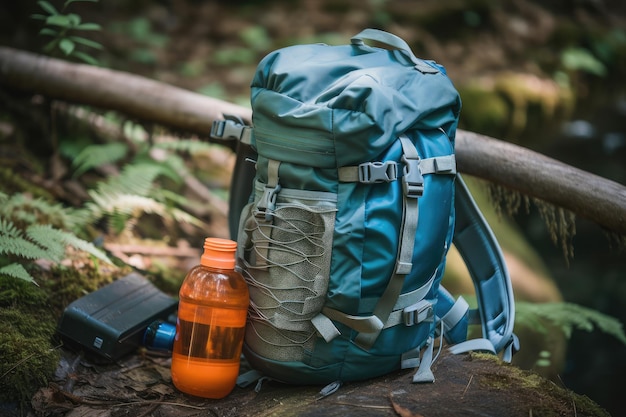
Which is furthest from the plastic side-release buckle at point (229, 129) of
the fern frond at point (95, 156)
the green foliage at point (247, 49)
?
the green foliage at point (247, 49)

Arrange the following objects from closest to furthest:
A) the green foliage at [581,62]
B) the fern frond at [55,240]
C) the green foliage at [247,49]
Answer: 1. the fern frond at [55,240]
2. the green foliage at [247,49]
3. the green foliage at [581,62]

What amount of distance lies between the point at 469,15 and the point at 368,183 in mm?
6382

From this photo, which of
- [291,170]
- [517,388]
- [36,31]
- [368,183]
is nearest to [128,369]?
[291,170]

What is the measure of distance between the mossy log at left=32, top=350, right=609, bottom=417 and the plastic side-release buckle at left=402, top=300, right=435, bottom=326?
10.6 inches

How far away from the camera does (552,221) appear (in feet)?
10.2

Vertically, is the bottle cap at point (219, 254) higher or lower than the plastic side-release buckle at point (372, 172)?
lower

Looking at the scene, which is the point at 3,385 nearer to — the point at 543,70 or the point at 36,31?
the point at 36,31

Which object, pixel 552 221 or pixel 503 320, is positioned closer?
pixel 503 320

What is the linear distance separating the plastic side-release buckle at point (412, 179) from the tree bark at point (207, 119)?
38.7 inches

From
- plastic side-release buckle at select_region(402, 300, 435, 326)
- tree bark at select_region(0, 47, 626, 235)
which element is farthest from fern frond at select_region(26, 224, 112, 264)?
plastic side-release buckle at select_region(402, 300, 435, 326)

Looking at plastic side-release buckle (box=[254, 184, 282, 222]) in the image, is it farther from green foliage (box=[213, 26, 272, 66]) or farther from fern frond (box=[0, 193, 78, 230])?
green foliage (box=[213, 26, 272, 66])

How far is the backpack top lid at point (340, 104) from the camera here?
2164mm

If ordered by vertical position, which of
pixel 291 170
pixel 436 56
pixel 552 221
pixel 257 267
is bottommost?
pixel 257 267

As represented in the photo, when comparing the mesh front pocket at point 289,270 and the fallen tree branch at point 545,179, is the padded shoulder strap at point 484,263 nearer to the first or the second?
the fallen tree branch at point 545,179
